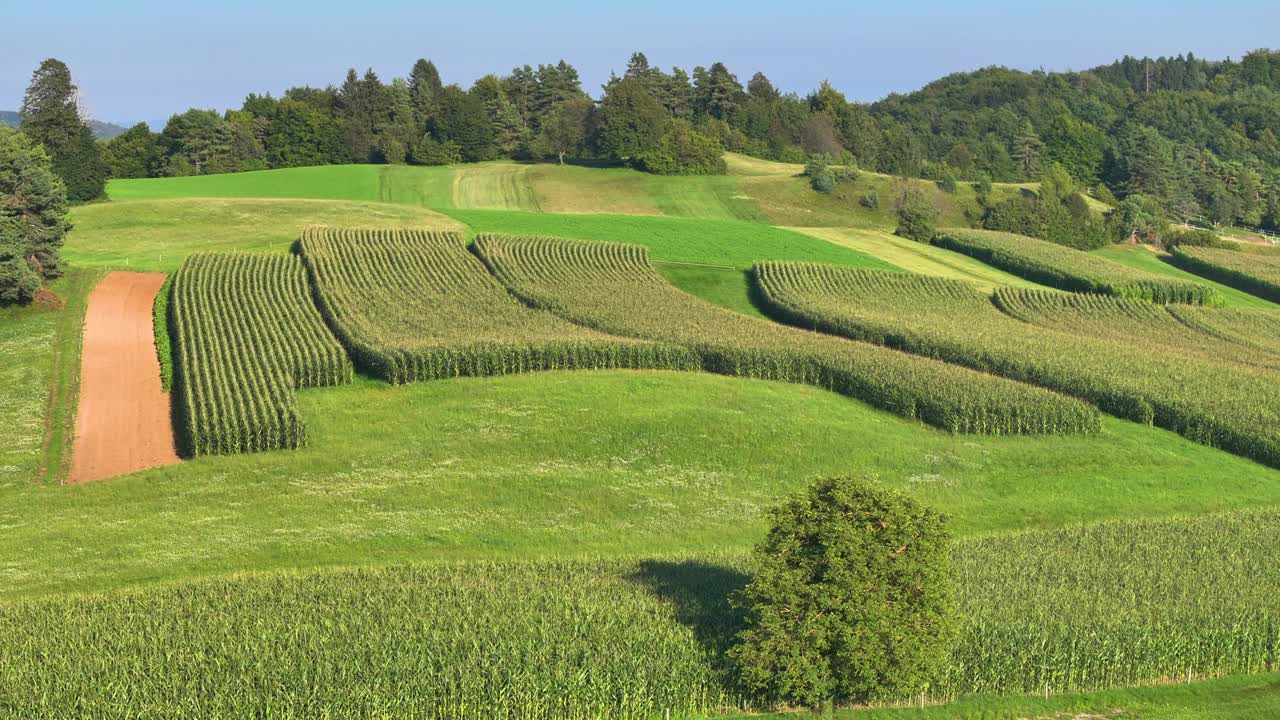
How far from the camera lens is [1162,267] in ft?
362

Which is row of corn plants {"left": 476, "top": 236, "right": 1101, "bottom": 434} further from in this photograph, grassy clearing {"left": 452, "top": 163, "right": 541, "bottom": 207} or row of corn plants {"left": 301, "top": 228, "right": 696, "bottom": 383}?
grassy clearing {"left": 452, "top": 163, "right": 541, "bottom": 207}

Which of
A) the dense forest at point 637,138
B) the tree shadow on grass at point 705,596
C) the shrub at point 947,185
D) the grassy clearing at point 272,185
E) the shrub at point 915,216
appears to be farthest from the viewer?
the dense forest at point 637,138

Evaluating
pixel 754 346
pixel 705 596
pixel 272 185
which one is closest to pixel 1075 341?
pixel 754 346

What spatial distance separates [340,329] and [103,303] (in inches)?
681

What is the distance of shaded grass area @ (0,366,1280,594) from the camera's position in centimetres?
3984

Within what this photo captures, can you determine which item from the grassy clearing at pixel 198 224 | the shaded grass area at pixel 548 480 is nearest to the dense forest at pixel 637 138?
the grassy clearing at pixel 198 224

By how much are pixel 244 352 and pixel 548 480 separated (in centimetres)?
2051

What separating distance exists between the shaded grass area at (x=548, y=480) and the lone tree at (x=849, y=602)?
11.4m

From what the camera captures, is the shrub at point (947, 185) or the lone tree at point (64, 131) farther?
the shrub at point (947, 185)

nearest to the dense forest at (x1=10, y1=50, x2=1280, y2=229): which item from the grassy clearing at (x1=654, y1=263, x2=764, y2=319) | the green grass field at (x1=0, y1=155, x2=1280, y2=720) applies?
the grassy clearing at (x1=654, y1=263, x2=764, y2=319)

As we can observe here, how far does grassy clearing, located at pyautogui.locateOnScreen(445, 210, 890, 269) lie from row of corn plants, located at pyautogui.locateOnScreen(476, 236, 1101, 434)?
250 inches

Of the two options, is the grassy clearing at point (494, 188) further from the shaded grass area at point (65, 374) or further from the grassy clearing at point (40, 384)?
the grassy clearing at point (40, 384)

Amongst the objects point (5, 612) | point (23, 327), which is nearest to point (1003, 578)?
point (5, 612)

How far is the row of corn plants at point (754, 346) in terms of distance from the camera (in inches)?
2151
